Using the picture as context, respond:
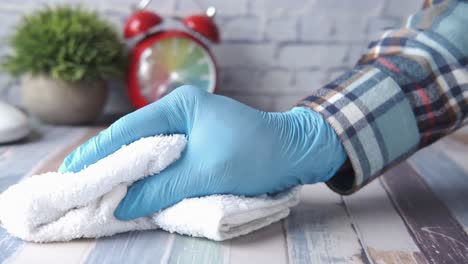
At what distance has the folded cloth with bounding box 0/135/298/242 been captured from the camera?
0.77 metres

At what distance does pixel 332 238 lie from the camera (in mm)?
827

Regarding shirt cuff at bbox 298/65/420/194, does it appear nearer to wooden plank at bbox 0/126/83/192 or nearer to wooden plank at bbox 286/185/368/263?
wooden plank at bbox 286/185/368/263

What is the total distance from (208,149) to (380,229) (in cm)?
29

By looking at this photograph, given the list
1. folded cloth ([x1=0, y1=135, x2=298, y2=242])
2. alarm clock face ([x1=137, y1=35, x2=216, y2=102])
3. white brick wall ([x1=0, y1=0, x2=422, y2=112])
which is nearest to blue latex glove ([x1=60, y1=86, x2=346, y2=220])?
folded cloth ([x1=0, y1=135, x2=298, y2=242])

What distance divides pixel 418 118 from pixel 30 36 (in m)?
1.06

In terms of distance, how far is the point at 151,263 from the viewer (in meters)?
0.73

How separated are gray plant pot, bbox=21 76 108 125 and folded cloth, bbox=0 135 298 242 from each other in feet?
2.70

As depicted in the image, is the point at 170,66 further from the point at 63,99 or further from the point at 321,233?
the point at 321,233

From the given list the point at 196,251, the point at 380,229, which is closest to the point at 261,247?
the point at 196,251

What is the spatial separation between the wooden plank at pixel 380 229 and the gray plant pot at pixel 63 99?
86 centimetres

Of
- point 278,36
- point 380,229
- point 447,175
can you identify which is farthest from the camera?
point 278,36

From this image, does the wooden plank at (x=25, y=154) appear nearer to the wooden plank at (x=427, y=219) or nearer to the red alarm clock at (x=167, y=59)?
the red alarm clock at (x=167, y=59)

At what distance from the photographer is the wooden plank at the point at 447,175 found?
3.26ft

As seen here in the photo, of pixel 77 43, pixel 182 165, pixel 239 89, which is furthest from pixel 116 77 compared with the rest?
pixel 182 165
